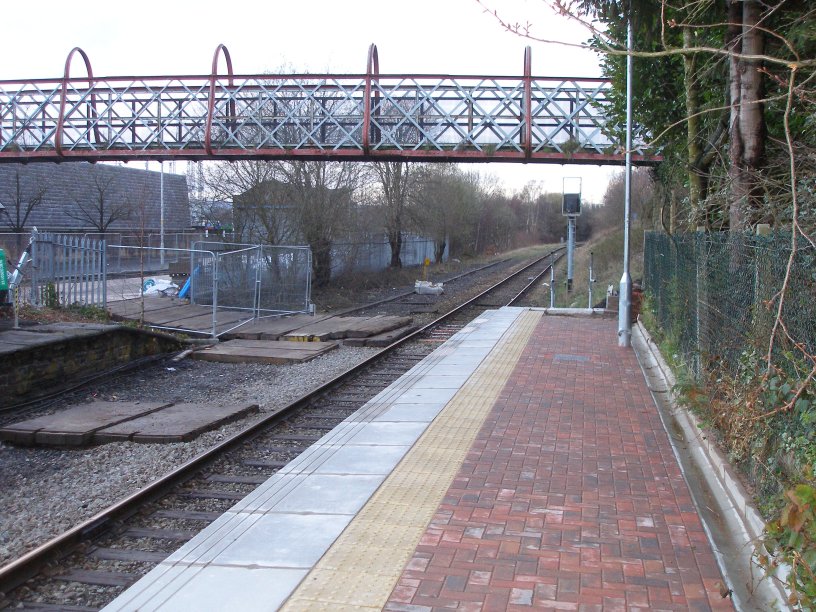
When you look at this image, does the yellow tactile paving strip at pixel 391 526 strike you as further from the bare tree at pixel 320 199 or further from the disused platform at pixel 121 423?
the bare tree at pixel 320 199

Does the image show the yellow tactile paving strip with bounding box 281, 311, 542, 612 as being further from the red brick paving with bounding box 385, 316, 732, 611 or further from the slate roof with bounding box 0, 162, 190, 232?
the slate roof with bounding box 0, 162, 190, 232

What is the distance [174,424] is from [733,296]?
627 centimetres

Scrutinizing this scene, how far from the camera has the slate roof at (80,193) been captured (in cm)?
3681

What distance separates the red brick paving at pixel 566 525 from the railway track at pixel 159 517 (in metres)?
2.06

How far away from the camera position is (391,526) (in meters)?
5.68

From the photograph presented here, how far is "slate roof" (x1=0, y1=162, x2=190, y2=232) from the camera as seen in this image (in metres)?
36.8

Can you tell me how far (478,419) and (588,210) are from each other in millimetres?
97016

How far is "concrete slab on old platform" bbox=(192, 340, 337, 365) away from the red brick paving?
606 cm

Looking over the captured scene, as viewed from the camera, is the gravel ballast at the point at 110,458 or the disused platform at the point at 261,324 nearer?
the gravel ballast at the point at 110,458

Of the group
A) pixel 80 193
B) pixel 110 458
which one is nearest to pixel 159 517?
pixel 110 458

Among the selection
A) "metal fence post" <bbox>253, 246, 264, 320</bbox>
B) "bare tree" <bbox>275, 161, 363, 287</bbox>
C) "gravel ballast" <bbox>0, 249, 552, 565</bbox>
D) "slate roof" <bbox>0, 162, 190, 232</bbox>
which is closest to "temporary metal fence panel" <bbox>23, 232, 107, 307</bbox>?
"metal fence post" <bbox>253, 246, 264, 320</bbox>

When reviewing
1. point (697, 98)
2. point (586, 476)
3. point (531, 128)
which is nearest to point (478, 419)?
point (586, 476)

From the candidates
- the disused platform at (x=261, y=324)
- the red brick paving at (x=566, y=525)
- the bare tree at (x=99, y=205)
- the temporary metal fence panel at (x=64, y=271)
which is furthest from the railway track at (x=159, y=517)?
the bare tree at (x=99, y=205)

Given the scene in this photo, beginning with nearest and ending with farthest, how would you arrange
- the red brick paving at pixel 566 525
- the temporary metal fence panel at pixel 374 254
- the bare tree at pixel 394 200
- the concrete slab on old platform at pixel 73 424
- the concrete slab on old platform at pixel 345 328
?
1. the red brick paving at pixel 566 525
2. the concrete slab on old platform at pixel 73 424
3. the concrete slab on old platform at pixel 345 328
4. the temporary metal fence panel at pixel 374 254
5. the bare tree at pixel 394 200
